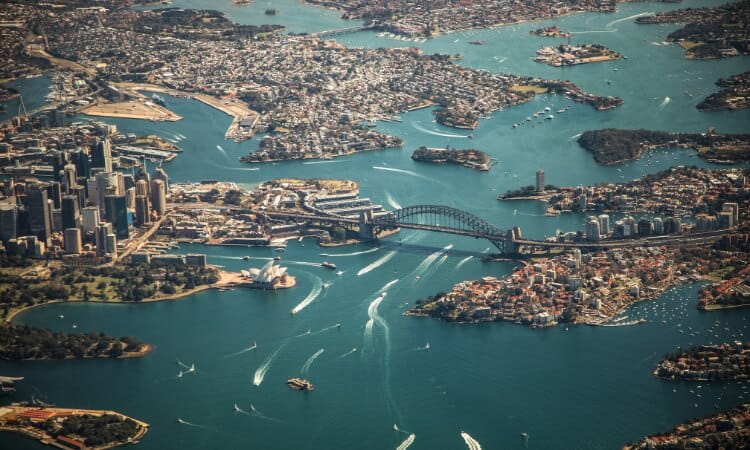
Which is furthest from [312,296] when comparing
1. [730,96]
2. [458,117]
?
[730,96]

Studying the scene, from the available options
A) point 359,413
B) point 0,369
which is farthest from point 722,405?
point 0,369

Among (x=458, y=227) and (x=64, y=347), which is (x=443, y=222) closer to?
(x=458, y=227)

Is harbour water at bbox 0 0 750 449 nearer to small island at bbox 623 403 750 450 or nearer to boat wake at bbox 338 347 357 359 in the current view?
boat wake at bbox 338 347 357 359

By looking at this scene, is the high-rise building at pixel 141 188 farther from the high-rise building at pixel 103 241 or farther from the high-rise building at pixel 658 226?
the high-rise building at pixel 658 226

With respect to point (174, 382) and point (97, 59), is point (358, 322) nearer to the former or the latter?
point (174, 382)

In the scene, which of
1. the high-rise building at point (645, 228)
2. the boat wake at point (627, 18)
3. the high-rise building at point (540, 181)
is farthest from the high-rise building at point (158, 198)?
the boat wake at point (627, 18)

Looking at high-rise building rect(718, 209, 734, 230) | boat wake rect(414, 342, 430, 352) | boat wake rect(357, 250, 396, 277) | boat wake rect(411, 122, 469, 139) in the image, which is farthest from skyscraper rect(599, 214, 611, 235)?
boat wake rect(411, 122, 469, 139)
